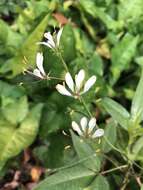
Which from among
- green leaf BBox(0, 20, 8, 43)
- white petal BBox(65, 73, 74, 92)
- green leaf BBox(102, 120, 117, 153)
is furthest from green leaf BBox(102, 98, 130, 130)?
green leaf BBox(0, 20, 8, 43)

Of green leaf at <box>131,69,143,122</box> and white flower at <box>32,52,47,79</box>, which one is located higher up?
white flower at <box>32,52,47,79</box>

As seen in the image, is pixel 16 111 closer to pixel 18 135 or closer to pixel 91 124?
pixel 18 135

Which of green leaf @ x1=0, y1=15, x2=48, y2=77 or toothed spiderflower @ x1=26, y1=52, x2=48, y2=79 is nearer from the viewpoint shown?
toothed spiderflower @ x1=26, y1=52, x2=48, y2=79

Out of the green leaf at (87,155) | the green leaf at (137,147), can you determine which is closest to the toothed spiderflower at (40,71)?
the green leaf at (87,155)

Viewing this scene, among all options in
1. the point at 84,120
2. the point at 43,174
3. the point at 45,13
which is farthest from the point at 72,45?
the point at 84,120

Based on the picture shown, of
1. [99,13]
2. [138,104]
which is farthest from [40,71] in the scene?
[99,13]

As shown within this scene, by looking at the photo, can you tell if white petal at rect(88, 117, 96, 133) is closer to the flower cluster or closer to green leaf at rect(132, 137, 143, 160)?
the flower cluster
